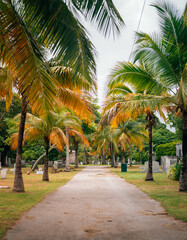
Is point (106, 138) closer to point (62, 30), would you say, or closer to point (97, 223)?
point (97, 223)

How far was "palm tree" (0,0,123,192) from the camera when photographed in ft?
18.1

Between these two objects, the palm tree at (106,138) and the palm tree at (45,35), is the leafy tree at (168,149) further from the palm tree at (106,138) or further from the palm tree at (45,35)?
the palm tree at (45,35)

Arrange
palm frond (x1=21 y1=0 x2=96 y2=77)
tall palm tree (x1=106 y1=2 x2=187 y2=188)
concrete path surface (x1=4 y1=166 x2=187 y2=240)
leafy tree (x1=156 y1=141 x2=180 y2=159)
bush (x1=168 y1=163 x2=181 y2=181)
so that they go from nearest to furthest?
1. concrete path surface (x1=4 y1=166 x2=187 y2=240)
2. palm frond (x1=21 y1=0 x2=96 y2=77)
3. tall palm tree (x1=106 y1=2 x2=187 y2=188)
4. bush (x1=168 y1=163 x2=181 y2=181)
5. leafy tree (x1=156 y1=141 x2=180 y2=159)

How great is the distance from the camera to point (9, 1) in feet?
18.2

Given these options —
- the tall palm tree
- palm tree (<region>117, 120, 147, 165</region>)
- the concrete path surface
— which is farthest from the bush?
palm tree (<region>117, 120, 147, 165</region>)

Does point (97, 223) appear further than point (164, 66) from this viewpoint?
No

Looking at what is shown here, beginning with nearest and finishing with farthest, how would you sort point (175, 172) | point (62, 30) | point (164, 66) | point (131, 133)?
point (62, 30), point (164, 66), point (175, 172), point (131, 133)

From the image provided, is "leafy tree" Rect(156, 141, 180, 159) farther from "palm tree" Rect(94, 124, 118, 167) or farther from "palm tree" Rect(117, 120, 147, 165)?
"palm tree" Rect(94, 124, 118, 167)

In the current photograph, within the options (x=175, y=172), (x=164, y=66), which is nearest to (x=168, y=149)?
(x=175, y=172)

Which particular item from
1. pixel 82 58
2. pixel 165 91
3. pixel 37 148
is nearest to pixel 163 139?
pixel 37 148

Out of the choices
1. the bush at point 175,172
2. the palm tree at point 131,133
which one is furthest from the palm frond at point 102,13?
the palm tree at point 131,133

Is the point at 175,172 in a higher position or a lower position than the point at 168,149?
lower

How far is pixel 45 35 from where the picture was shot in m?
5.82

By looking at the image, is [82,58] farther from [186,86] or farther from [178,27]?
[178,27]
